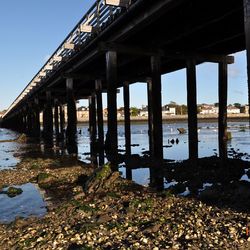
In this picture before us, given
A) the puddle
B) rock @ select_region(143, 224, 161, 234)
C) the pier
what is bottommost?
the puddle

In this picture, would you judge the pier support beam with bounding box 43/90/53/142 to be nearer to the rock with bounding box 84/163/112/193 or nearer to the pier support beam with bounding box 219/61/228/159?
the pier support beam with bounding box 219/61/228/159

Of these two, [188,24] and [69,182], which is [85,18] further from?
[69,182]

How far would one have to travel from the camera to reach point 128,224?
8117 millimetres

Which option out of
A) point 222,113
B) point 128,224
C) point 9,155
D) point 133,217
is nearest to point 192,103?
point 222,113

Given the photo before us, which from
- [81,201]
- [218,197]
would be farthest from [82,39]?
[218,197]

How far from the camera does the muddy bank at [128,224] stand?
697 cm

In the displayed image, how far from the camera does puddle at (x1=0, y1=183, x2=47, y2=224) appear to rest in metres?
10.4

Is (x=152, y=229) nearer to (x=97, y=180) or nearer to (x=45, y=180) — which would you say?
(x=97, y=180)

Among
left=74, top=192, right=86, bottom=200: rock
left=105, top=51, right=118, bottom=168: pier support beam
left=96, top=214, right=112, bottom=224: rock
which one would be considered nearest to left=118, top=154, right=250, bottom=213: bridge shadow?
left=105, top=51, right=118, bottom=168: pier support beam

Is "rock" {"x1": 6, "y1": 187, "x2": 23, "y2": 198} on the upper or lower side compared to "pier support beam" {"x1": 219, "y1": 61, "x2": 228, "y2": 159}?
lower

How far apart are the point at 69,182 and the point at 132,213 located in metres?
6.06

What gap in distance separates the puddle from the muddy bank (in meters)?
0.42

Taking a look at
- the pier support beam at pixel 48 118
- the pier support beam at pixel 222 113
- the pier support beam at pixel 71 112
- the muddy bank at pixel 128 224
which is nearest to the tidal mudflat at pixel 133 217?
the muddy bank at pixel 128 224

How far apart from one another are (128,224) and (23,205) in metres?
5.00
